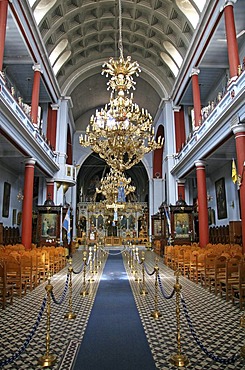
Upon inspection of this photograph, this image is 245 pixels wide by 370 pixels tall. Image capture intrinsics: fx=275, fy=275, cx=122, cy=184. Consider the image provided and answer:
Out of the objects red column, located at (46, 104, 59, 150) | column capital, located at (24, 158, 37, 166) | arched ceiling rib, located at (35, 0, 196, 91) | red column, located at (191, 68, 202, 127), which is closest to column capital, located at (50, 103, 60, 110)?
red column, located at (46, 104, 59, 150)

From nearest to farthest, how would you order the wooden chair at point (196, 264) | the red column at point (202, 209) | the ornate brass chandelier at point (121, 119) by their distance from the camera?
the wooden chair at point (196, 264), the ornate brass chandelier at point (121, 119), the red column at point (202, 209)

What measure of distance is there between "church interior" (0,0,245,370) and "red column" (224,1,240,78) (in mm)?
45

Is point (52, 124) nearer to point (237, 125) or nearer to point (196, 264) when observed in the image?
point (237, 125)

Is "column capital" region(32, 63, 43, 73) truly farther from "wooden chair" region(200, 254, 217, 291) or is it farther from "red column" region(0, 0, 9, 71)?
"wooden chair" region(200, 254, 217, 291)

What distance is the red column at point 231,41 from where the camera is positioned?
10508 mm

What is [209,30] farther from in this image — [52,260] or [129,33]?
[52,260]

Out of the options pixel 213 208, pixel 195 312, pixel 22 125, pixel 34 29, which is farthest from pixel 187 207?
pixel 34 29

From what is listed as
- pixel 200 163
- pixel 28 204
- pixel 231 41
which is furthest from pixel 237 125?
pixel 28 204

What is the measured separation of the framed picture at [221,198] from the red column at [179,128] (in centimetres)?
452

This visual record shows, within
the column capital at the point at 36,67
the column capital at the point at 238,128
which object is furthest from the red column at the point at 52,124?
the column capital at the point at 238,128

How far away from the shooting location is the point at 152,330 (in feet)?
15.1

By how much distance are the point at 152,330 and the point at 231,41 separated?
11.0 m

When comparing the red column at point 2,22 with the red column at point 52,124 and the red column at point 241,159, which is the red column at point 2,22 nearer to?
the red column at point 241,159

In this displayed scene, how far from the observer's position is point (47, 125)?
2114cm
